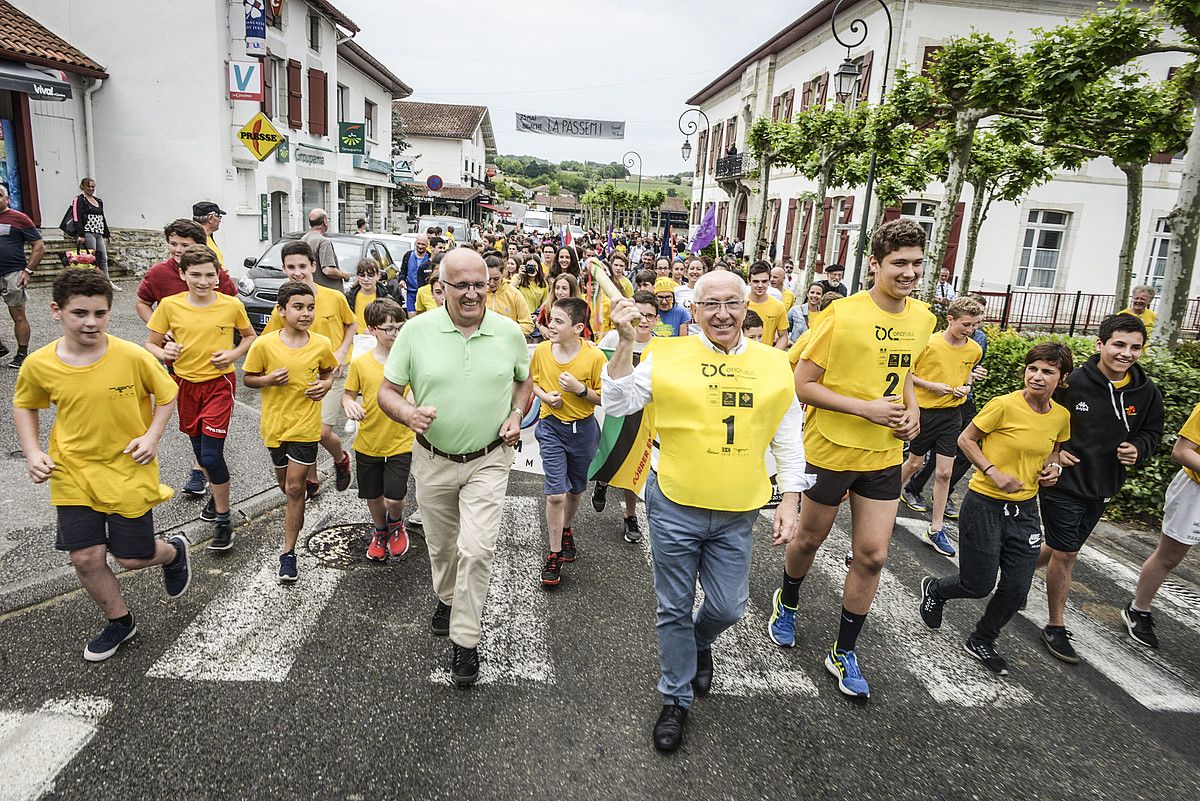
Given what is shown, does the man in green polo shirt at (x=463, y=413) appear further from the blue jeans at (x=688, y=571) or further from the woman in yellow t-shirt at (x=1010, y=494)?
the woman in yellow t-shirt at (x=1010, y=494)

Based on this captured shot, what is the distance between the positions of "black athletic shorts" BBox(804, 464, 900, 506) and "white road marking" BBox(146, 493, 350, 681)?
9.52 ft

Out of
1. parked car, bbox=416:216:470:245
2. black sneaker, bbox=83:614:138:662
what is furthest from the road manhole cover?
parked car, bbox=416:216:470:245

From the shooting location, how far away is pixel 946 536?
20.7 ft

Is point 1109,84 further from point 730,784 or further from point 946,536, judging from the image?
point 730,784

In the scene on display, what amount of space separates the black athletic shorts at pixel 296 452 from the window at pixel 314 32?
23080 mm

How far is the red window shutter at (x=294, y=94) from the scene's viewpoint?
22.2 m

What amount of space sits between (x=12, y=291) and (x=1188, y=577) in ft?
39.4

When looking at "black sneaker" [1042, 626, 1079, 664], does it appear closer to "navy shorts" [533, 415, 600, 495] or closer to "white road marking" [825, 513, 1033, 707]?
"white road marking" [825, 513, 1033, 707]

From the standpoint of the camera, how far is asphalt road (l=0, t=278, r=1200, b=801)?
3156 mm

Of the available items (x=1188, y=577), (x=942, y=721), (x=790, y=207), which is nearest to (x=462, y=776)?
(x=942, y=721)

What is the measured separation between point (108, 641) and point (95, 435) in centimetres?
108

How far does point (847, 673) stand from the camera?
3947 millimetres

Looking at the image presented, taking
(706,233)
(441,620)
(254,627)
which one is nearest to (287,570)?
(254,627)

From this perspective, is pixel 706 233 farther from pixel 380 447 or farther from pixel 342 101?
pixel 342 101
